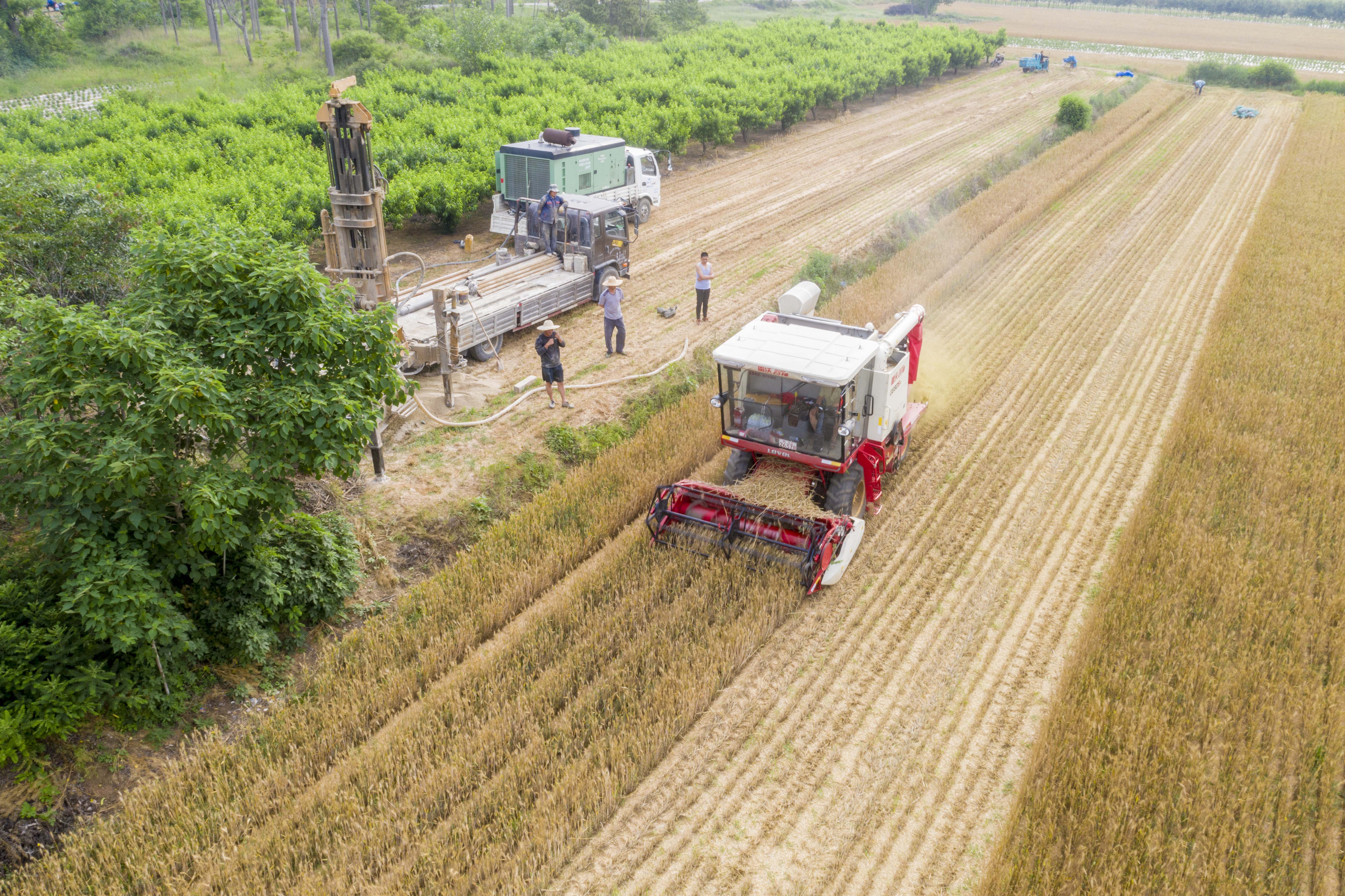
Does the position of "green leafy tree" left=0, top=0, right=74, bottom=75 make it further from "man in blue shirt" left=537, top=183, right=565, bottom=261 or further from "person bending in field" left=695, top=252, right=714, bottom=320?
"person bending in field" left=695, top=252, right=714, bottom=320

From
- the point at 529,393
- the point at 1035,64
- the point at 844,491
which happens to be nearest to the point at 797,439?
the point at 844,491

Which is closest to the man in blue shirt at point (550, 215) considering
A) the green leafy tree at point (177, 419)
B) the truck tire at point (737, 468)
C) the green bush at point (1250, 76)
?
the truck tire at point (737, 468)

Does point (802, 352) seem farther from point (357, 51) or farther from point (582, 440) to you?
point (357, 51)

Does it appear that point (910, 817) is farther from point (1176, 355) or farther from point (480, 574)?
point (1176, 355)

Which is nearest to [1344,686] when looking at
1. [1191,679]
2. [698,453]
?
[1191,679]

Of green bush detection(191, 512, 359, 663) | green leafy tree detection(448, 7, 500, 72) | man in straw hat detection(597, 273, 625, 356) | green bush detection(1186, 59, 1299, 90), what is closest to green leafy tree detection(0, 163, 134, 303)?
green bush detection(191, 512, 359, 663)

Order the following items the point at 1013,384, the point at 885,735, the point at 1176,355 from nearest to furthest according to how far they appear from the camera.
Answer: the point at 885,735, the point at 1013,384, the point at 1176,355

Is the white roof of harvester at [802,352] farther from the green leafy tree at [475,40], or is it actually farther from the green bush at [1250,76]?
the green bush at [1250,76]
